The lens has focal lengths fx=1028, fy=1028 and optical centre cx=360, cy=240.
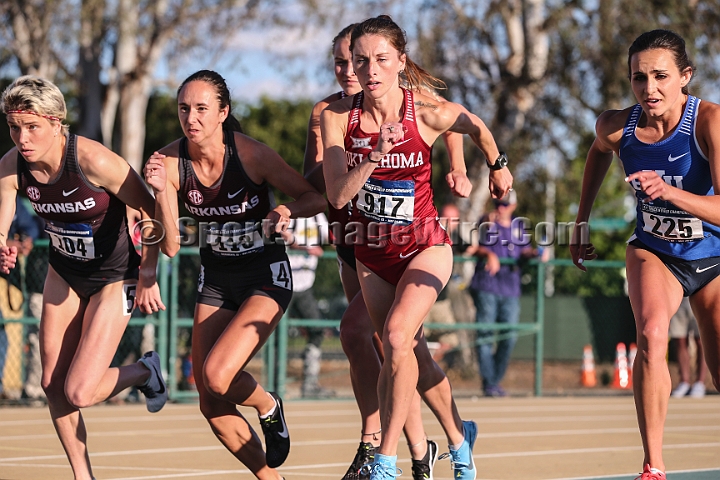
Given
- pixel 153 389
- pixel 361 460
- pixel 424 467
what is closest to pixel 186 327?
pixel 153 389

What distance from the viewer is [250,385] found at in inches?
216

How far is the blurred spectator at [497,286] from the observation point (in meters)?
12.0

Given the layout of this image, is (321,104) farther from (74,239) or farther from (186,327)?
(186,327)

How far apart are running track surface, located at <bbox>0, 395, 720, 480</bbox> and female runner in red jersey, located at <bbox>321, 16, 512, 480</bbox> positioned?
145 centimetres

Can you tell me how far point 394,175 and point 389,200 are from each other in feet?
0.43

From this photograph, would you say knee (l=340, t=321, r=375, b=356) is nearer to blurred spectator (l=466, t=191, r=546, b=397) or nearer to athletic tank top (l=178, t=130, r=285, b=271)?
athletic tank top (l=178, t=130, r=285, b=271)

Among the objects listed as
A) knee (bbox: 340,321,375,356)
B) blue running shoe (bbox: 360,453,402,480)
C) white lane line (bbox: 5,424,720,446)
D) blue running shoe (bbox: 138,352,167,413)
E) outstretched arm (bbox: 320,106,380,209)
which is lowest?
white lane line (bbox: 5,424,720,446)

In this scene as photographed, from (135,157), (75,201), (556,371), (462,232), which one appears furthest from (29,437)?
(135,157)

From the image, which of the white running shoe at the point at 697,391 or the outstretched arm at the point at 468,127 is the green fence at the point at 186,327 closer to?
the white running shoe at the point at 697,391

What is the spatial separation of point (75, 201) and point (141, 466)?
2.13 m

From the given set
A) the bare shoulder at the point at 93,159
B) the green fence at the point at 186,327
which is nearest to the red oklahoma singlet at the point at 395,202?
the bare shoulder at the point at 93,159

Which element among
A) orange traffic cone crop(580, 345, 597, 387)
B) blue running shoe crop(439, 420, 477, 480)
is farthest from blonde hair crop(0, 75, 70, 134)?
orange traffic cone crop(580, 345, 597, 387)

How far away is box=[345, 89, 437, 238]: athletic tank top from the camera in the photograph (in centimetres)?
528

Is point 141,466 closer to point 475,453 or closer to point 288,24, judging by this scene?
point 475,453
